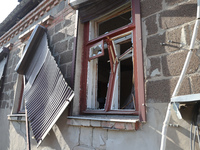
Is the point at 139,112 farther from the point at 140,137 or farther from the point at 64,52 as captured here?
the point at 64,52

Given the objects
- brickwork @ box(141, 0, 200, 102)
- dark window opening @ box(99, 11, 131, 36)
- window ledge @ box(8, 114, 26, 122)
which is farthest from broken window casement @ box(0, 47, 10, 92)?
brickwork @ box(141, 0, 200, 102)

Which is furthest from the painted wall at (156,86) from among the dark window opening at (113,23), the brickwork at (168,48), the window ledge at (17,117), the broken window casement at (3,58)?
the broken window casement at (3,58)

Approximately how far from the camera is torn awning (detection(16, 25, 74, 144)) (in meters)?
2.58

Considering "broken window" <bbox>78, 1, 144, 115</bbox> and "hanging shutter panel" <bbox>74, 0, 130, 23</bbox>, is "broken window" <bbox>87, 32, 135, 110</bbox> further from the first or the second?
"hanging shutter panel" <bbox>74, 0, 130, 23</bbox>

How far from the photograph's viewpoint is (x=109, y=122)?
2133mm

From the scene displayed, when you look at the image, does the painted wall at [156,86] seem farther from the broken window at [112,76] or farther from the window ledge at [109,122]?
the broken window at [112,76]

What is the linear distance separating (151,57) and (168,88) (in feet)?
1.35

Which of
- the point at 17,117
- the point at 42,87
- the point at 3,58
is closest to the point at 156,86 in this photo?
the point at 42,87

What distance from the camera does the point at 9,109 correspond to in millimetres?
4598

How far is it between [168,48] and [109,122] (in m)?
1.09

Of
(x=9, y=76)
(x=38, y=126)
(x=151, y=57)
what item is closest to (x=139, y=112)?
(x=151, y=57)

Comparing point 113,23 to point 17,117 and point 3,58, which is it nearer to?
point 17,117

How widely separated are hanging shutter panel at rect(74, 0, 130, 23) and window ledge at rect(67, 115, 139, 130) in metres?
1.66

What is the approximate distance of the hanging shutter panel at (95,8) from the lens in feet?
8.88
